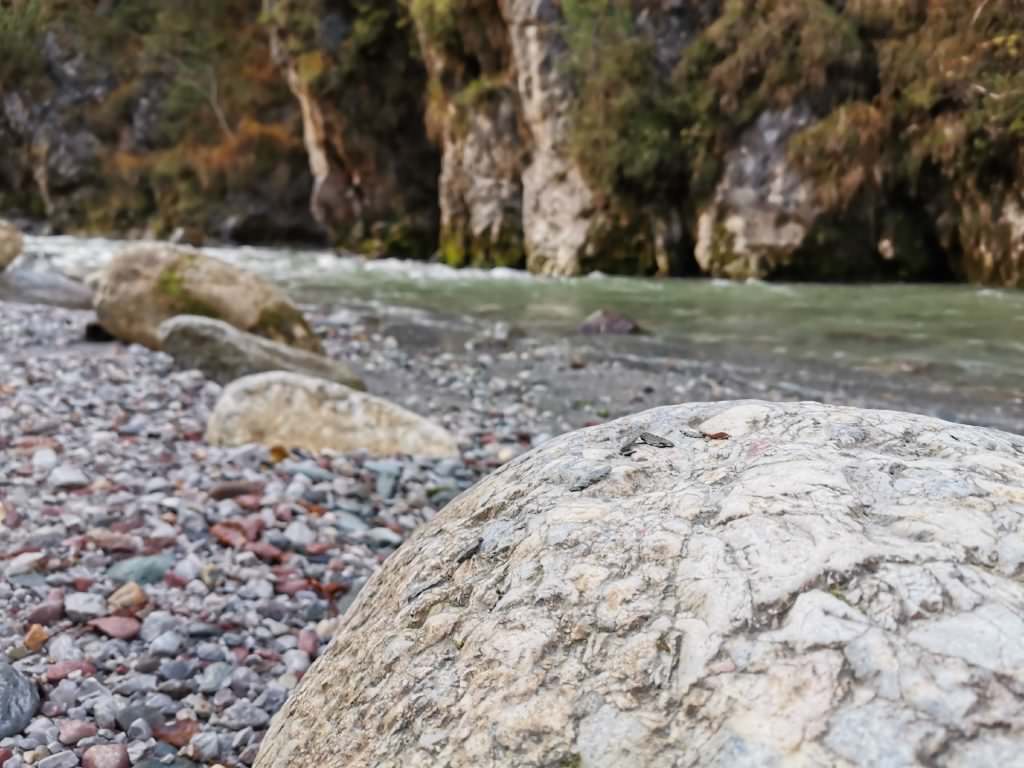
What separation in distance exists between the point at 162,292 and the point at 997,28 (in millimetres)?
10480

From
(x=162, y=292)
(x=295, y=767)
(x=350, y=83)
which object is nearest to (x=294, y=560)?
(x=295, y=767)

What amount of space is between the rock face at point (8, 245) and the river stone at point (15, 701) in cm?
1045

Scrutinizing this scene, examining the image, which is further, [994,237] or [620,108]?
[620,108]

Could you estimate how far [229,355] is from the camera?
18.9ft

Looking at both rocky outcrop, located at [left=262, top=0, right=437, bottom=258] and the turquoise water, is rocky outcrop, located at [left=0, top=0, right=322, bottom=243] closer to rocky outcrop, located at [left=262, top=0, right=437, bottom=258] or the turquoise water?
rocky outcrop, located at [left=262, top=0, right=437, bottom=258]

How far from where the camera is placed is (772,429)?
1554 mm

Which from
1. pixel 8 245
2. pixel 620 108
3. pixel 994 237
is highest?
pixel 620 108

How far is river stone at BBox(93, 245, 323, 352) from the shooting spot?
6969 mm

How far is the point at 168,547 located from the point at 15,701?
957 mm

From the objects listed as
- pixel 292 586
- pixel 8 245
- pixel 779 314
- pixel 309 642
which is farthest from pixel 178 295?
Result: pixel 779 314

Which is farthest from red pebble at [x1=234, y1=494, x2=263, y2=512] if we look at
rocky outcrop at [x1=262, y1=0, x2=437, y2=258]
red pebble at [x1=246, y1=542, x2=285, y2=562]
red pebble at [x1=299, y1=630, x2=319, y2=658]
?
rocky outcrop at [x1=262, y1=0, x2=437, y2=258]

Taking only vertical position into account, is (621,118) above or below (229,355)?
above

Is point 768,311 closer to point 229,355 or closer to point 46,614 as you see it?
point 229,355

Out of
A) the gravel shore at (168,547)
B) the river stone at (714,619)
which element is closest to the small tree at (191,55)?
the gravel shore at (168,547)
